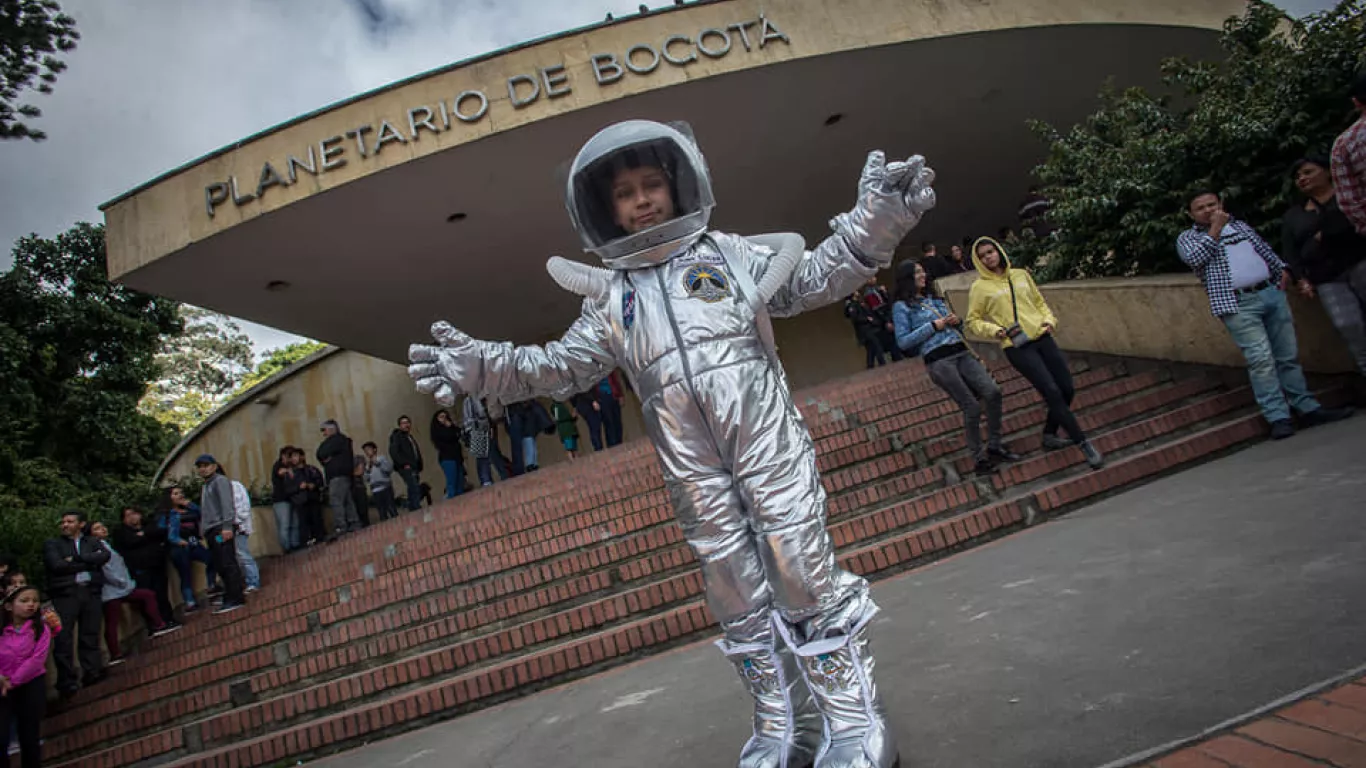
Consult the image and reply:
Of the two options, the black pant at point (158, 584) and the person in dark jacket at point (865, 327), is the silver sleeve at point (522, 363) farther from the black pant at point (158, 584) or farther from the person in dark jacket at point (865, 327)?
the person in dark jacket at point (865, 327)

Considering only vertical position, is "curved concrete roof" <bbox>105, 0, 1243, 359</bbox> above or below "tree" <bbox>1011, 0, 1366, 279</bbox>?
above

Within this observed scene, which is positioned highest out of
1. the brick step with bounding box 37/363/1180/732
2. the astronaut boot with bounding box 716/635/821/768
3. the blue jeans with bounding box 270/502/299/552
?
the blue jeans with bounding box 270/502/299/552

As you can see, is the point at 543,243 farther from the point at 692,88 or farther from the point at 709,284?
the point at 709,284

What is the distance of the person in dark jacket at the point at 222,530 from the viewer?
788 centimetres

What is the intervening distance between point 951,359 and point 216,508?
7267 millimetres

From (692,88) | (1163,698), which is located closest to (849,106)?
(692,88)

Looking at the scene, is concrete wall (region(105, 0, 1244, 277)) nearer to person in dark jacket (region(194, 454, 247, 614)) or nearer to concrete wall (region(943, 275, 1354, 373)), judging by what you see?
person in dark jacket (region(194, 454, 247, 614))

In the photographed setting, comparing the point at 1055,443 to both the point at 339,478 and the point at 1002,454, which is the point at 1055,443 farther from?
the point at 339,478

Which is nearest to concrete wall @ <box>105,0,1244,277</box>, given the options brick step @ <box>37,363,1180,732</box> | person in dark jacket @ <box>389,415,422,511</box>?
person in dark jacket @ <box>389,415,422,511</box>

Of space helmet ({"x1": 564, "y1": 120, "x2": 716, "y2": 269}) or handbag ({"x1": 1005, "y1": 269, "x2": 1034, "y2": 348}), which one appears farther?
handbag ({"x1": 1005, "y1": 269, "x2": 1034, "y2": 348})

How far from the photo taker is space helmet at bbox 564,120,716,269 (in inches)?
95.7

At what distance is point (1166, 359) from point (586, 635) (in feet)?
18.5

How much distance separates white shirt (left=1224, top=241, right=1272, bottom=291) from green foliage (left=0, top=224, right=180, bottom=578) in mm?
17583

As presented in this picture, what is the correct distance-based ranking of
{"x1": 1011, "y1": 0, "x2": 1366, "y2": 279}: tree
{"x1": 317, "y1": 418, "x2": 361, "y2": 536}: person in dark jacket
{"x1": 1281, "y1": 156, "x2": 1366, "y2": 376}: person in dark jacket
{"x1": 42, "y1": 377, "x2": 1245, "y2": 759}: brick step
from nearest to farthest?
{"x1": 1281, "y1": 156, "x2": 1366, "y2": 376}: person in dark jacket < {"x1": 42, "y1": 377, "x2": 1245, "y2": 759}: brick step < {"x1": 1011, "y1": 0, "x2": 1366, "y2": 279}: tree < {"x1": 317, "y1": 418, "x2": 361, "y2": 536}: person in dark jacket
